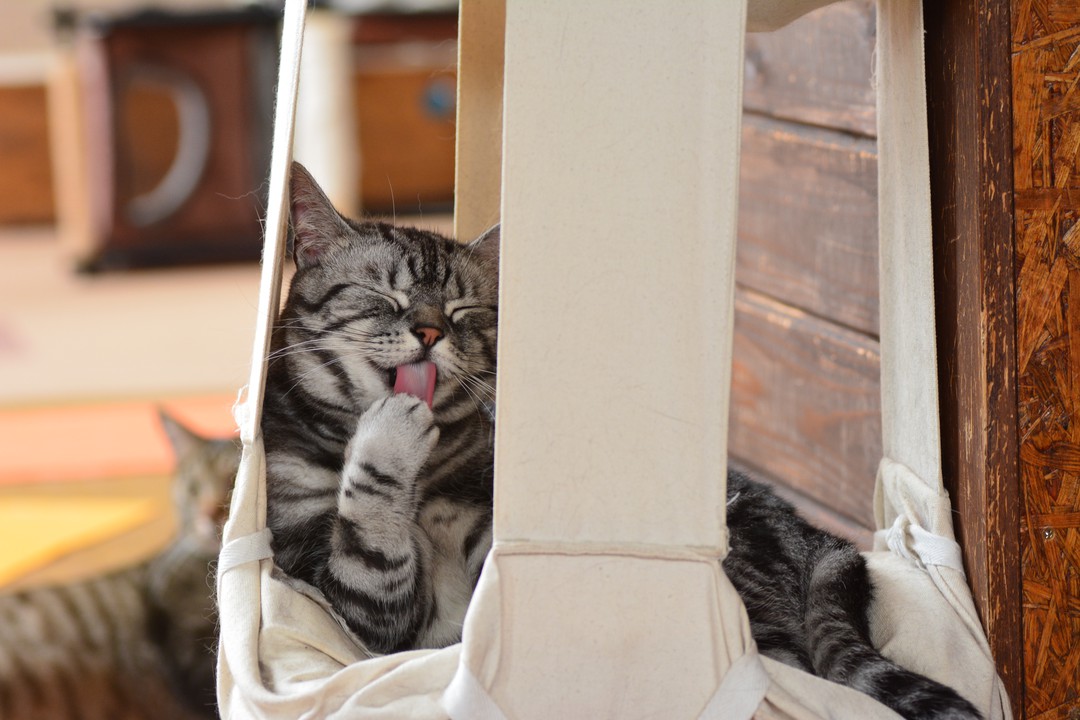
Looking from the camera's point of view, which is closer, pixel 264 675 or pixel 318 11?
pixel 264 675

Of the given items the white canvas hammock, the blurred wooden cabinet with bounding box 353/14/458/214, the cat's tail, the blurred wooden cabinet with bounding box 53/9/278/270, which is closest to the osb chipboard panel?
the cat's tail

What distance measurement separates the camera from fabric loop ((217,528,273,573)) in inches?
37.8

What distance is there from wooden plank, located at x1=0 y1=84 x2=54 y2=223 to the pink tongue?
526 cm

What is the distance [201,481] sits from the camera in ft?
6.72

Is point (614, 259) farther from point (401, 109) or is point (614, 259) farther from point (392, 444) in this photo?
point (401, 109)

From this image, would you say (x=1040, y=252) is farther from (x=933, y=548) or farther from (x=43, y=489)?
(x=43, y=489)

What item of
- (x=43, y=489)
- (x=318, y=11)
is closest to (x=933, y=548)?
(x=43, y=489)

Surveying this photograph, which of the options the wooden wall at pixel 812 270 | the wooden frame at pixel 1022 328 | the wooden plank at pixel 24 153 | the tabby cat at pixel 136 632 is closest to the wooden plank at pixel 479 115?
the wooden wall at pixel 812 270

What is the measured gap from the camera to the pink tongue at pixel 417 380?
3.76ft

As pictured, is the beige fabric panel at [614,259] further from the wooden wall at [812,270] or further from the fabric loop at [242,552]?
the wooden wall at [812,270]

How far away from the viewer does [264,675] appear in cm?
89

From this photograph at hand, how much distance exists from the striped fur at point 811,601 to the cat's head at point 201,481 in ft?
3.49

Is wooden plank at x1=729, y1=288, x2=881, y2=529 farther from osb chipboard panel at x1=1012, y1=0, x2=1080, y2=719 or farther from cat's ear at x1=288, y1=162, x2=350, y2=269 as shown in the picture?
cat's ear at x1=288, y1=162, x2=350, y2=269

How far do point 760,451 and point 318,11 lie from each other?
4125 mm
